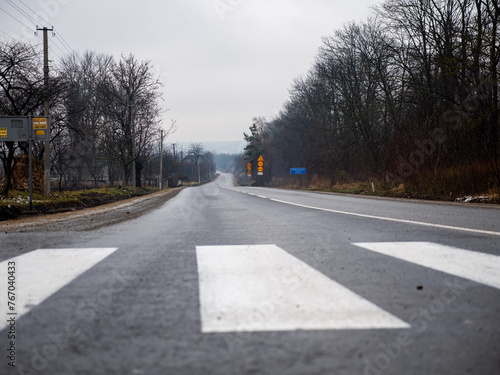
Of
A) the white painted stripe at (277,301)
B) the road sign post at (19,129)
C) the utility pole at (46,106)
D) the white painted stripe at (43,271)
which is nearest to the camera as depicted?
the white painted stripe at (277,301)

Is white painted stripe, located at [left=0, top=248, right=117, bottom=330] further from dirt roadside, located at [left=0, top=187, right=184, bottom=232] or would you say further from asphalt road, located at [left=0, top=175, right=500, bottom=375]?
dirt roadside, located at [left=0, top=187, right=184, bottom=232]

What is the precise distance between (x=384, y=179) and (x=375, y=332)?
2172 cm

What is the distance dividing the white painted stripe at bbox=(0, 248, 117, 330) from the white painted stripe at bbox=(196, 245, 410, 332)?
0.97 metres

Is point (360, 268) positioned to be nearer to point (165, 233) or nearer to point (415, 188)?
point (165, 233)

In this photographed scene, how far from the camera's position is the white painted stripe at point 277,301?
2092mm

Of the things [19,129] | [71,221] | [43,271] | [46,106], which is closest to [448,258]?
[43,271]

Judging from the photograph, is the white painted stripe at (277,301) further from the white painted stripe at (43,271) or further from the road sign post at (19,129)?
the road sign post at (19,129)
